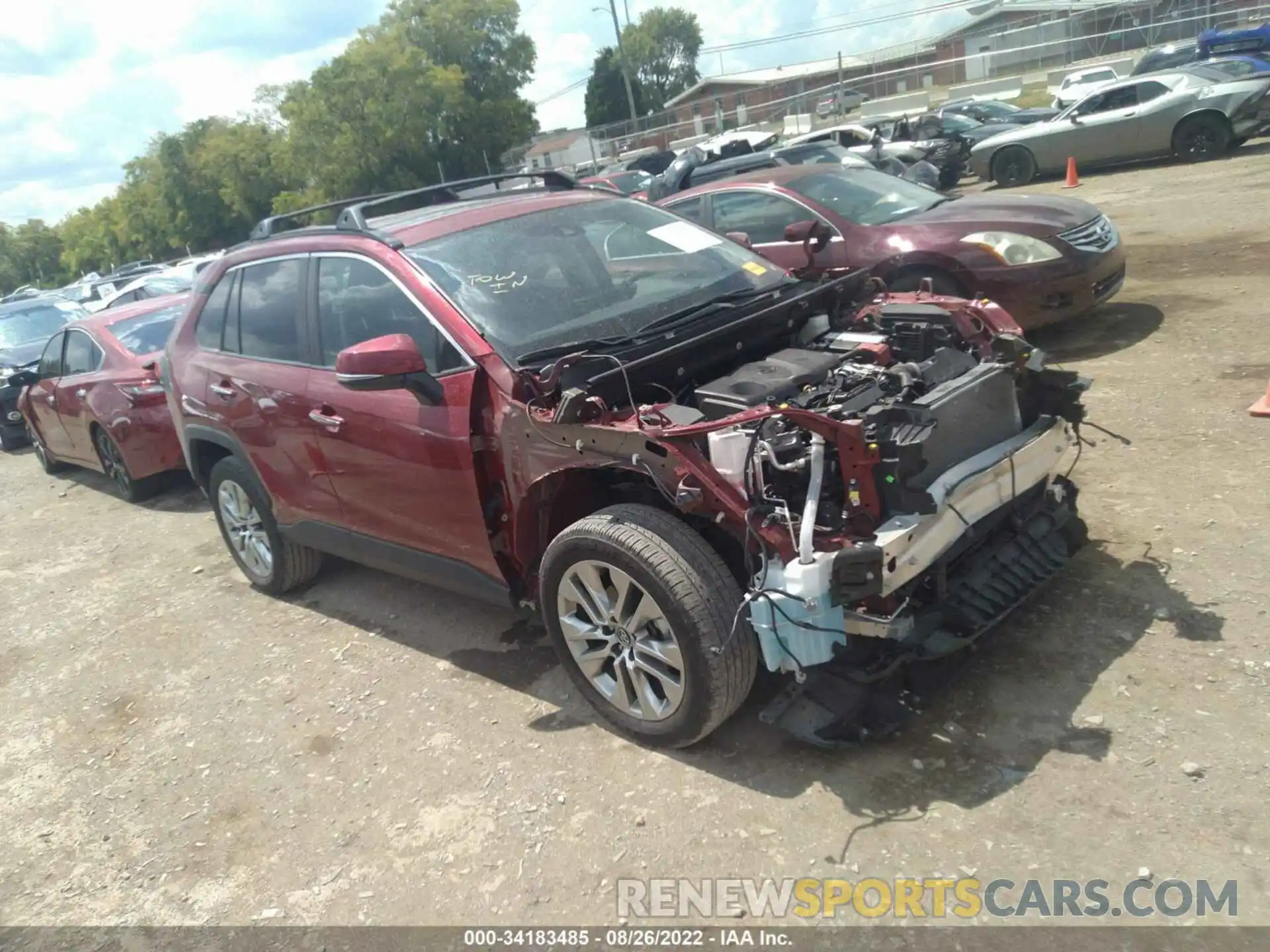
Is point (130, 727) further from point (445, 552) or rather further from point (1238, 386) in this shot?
point (1238, 386)

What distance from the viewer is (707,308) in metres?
3.98

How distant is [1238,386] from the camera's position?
557 cm

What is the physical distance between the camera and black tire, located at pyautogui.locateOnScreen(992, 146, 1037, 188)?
668 inches

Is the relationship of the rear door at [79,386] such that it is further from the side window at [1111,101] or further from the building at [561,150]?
the building at [561,150]

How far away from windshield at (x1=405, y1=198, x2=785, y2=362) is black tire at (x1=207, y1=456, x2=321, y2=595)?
6.20 feet

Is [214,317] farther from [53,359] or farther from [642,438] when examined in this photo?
[53,359]

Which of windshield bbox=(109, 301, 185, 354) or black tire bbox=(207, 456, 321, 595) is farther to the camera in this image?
windshield bbox=(109, 301, 185, 354)

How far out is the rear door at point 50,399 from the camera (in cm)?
895

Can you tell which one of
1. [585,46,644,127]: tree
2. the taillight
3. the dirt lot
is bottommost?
the dirt lot

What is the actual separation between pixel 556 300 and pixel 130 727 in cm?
284

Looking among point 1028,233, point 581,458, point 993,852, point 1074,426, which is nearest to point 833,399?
point 581,458

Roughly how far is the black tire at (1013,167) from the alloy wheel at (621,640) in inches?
647

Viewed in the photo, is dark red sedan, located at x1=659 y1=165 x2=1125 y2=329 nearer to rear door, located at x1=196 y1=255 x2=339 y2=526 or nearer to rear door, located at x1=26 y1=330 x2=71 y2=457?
rear door, located at x1=196 y1=255 x2=339 y2=526

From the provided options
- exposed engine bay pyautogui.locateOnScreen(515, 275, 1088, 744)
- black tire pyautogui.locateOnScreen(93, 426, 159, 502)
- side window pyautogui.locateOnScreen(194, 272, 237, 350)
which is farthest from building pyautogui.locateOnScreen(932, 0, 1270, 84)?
side window pyautogui.locateOnScreen(194, 272, 237, 350)
